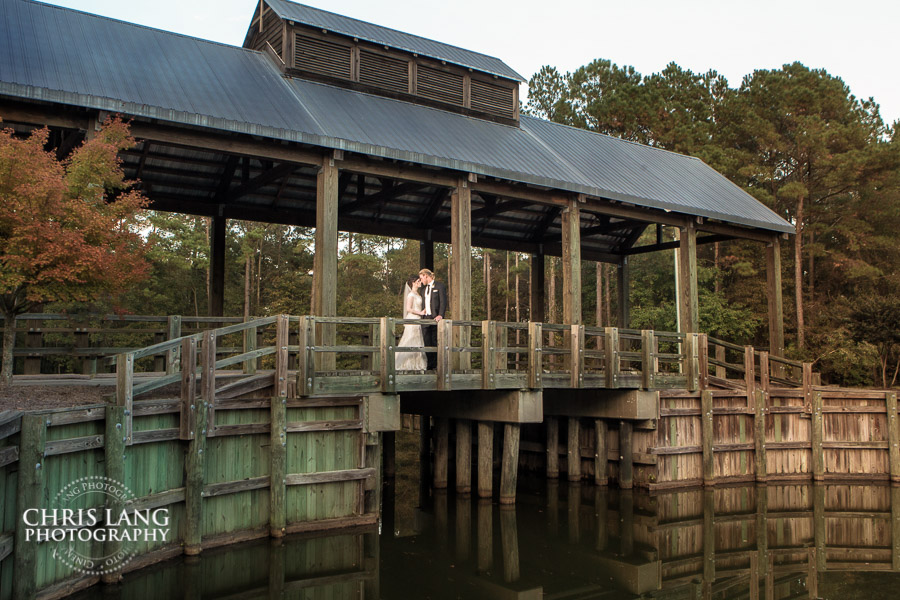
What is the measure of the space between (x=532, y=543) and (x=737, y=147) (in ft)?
108

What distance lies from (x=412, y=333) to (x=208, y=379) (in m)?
4.16

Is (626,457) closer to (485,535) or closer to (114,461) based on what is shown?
(485,535)

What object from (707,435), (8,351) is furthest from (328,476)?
(707,435)

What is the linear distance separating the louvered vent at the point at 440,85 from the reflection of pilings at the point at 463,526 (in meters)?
9.55

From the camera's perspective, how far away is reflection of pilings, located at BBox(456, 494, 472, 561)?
11.3 meters

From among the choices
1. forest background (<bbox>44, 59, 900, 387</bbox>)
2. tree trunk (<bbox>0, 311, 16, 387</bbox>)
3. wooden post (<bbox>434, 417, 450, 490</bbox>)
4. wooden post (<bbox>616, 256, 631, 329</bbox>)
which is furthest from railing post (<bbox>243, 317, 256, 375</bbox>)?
forest background (<bbox>44, 59, 900, 387</bbox>)

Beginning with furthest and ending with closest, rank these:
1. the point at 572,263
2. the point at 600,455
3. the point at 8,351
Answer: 1. the point at 600,455
2. the point at 572,263
3. the point at 8,351

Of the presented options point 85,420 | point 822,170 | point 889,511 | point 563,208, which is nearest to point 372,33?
point 563,208

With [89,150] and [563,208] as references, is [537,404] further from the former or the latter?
[89,150]

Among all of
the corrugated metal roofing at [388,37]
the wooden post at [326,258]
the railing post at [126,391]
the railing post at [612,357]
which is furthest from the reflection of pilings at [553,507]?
the corrugated metal roofing at [388,37]

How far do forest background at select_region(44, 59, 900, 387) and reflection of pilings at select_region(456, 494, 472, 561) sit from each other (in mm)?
16123

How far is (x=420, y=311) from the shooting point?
44.9 feet

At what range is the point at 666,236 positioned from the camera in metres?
45.6

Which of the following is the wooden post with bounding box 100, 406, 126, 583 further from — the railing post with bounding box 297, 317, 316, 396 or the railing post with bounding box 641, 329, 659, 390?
the railing post with bounding box 641, 329, 659, 390
